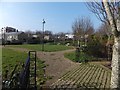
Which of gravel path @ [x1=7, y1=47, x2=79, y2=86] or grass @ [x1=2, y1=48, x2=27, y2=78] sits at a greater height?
grass @ [x1=2, y1=48, x2=27, y2=78]

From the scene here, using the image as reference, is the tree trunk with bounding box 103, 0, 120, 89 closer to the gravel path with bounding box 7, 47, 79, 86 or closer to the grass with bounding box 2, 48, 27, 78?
the gravel path with bounding box 7, 47, 79, 86

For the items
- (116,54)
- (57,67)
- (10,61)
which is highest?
(116,54)

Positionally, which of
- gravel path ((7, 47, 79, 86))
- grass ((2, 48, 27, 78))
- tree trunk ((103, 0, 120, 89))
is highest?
tree trunk ((103, 0, 120, 89))

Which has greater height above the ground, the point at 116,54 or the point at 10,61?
the point at 116,54

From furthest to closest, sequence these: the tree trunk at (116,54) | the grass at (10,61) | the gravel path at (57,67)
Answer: the grass at (10,61), the gravel path at (57,67), the tree trunk at (116,54)

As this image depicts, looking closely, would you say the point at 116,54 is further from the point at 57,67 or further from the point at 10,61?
the point at 10,61

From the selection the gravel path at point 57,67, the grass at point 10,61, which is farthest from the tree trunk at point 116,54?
the grass at point 10,61

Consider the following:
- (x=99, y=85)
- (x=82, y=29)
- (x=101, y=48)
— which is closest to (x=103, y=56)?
(x=101, y=48)

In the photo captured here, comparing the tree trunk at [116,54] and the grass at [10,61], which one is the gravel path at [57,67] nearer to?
the grass at [10,61]

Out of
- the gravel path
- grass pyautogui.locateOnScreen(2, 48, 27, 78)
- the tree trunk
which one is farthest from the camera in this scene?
grass pyautogui.locateOnScreen(2, 48, 27, 78)

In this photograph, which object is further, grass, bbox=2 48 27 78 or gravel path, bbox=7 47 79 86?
grass, bbox=2 48 27 78

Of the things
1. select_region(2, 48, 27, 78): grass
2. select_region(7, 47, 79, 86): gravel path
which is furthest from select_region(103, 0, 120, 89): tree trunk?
select_region(2, 48, 27, 78): grass

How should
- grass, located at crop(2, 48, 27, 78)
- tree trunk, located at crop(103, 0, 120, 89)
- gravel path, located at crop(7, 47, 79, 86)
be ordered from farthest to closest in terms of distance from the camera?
grass, located at crop(2, 48, 27, 78), gravel path, located at crop(7, 47, 79, 86), tree trunk, located at crop(103, 0, 120, 89)

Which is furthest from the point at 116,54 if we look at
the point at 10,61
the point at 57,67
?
the point at 10,61
